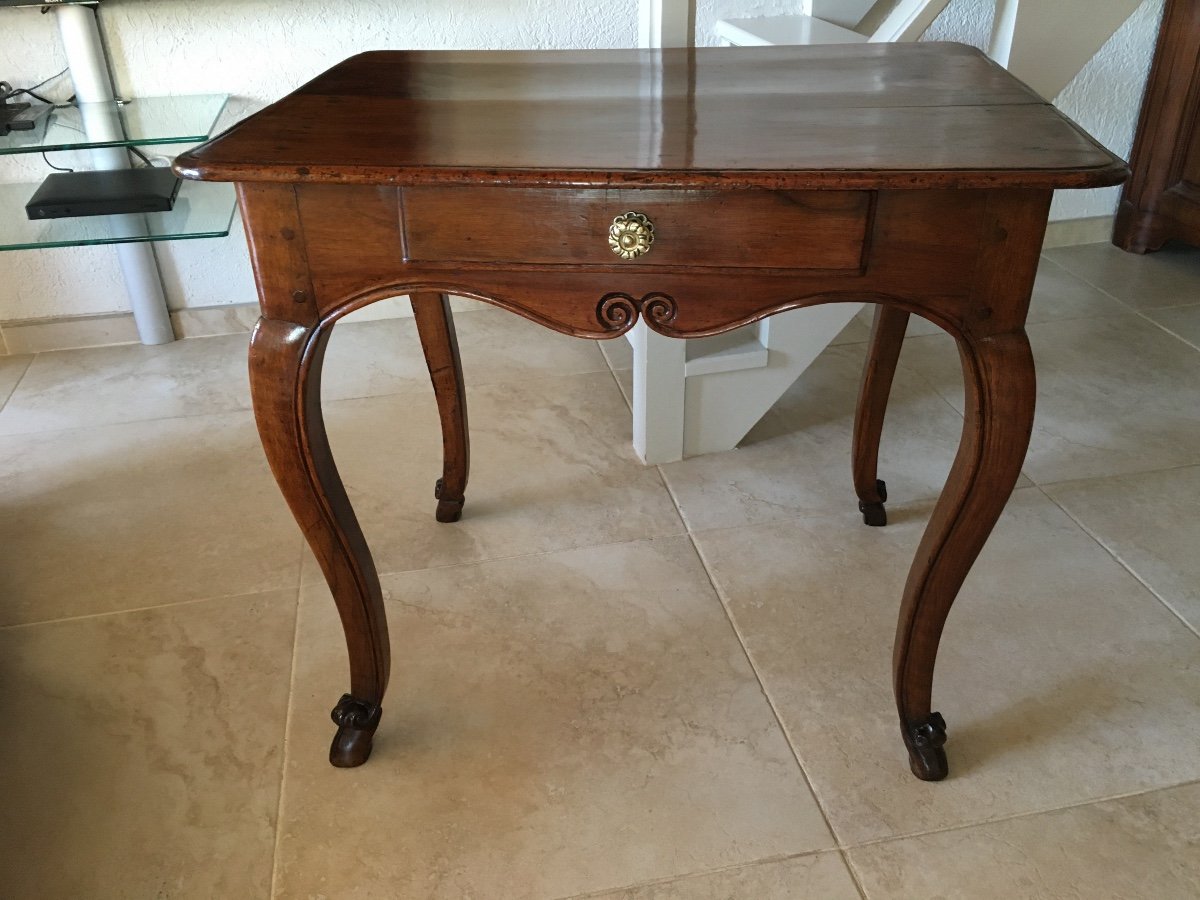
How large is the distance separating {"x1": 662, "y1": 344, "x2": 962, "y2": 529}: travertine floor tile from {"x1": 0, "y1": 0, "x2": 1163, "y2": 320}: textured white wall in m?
0.77

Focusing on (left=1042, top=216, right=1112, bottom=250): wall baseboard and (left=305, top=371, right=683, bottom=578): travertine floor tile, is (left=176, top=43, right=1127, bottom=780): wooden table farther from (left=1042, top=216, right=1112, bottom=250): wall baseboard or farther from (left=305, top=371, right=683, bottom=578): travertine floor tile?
(left=1042, top=216, right=1112, bottom=250): wall baseboard

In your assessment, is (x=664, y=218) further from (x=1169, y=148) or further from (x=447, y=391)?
(x=1169, y=148)

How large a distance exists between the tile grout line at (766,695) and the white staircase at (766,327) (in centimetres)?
12

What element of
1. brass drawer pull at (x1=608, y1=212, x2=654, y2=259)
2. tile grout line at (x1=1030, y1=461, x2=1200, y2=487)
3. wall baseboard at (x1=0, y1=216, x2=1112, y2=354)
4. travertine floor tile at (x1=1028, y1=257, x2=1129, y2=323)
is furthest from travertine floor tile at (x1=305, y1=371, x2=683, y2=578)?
travertine floor tile at (x1=1028, y1=257, x2=1129, y2=323)

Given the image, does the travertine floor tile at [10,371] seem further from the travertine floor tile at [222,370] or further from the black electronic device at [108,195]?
the black electronic device at [108,195]

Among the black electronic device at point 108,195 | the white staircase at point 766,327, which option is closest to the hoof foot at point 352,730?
the white staircase at point 766,327

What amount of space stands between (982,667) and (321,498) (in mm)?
834

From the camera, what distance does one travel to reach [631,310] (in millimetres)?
882

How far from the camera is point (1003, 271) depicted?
839 millimetres

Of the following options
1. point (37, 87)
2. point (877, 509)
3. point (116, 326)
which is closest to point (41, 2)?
point (37, 87)

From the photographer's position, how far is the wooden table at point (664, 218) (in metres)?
0.80

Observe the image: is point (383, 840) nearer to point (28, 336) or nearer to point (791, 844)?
point (791, 844)

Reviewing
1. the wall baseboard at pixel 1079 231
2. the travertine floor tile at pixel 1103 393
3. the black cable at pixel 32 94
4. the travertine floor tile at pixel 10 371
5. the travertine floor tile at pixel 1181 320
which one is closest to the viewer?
the travertine floor tile at pixel 1103 393

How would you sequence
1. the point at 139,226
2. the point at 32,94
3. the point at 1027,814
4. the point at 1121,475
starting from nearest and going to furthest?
the point at 1027,814
the point at 139,226
the point at 1121,475
the point at 32,94
